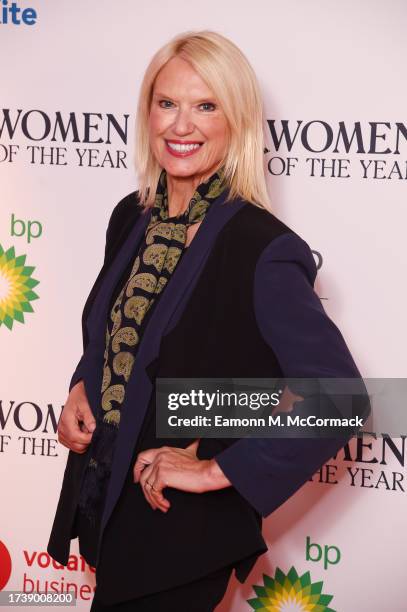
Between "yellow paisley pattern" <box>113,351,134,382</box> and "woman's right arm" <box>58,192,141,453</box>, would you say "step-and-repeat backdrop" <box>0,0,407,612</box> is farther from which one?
"yellow paisley pattern" <box>113,351,134,382</box>

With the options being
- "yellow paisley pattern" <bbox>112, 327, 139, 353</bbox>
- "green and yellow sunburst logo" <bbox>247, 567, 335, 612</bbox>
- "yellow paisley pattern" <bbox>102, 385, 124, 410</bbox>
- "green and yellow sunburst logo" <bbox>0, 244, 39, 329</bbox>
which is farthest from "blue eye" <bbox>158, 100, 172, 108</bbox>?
"green and yellow sunburst logo" <bbox>247, 567, 335, 612</bbox>

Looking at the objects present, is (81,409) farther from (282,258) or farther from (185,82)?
(185,82)

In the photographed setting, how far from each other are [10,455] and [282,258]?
1.27 m

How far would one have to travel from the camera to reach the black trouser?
163 centimetres

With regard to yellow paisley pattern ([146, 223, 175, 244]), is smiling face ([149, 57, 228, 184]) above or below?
above

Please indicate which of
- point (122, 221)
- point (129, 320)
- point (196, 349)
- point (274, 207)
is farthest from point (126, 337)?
point (274, 207)

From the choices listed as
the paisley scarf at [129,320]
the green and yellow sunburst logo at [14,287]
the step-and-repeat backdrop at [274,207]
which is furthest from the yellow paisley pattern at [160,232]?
the green and yellow sunburst logo at [14,287]

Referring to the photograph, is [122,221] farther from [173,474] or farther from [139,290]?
[173,474]

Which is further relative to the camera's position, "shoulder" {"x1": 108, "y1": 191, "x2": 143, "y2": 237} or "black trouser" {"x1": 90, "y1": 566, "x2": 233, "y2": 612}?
"shoulder" {"x1": 108, "y1": 191, "x2": 143, "y2": 237}

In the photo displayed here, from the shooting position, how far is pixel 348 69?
210cm

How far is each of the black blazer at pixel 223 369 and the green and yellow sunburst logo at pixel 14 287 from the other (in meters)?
0.90

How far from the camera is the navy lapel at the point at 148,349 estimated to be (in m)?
1.59

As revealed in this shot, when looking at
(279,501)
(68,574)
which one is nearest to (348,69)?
(279,501)

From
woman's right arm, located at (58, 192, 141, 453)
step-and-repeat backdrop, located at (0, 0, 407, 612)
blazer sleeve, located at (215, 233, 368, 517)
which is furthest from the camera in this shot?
step-and-repeat backdrop, located at (0, 0, 407, 612)
